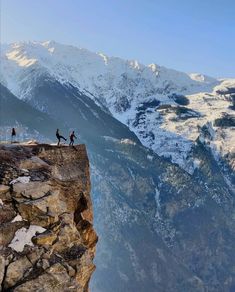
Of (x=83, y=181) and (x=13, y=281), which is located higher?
(x=83, y=181)

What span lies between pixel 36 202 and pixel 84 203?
472 inches

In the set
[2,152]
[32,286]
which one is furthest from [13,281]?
[2,152]

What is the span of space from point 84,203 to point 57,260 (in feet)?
51.4

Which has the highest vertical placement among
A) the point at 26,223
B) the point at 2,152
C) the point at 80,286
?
the point at 2,152

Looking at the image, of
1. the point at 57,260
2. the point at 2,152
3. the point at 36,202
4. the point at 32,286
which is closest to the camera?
the point at 32,286

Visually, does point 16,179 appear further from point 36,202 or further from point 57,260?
point 57,260

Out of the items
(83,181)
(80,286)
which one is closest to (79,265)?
(80,286)

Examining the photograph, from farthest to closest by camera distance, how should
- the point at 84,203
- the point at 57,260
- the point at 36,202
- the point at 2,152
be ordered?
the point at 84,203 → the point at 2,152 → the point at 36,202 → the point at 57,260

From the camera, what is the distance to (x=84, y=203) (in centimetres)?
7125

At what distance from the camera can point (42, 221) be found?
5906 cm

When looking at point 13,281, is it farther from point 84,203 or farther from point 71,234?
point 84,203

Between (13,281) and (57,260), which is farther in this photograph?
(57,260)

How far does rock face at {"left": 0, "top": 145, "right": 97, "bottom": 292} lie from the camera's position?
176 ft

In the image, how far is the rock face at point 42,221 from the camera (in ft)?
176
